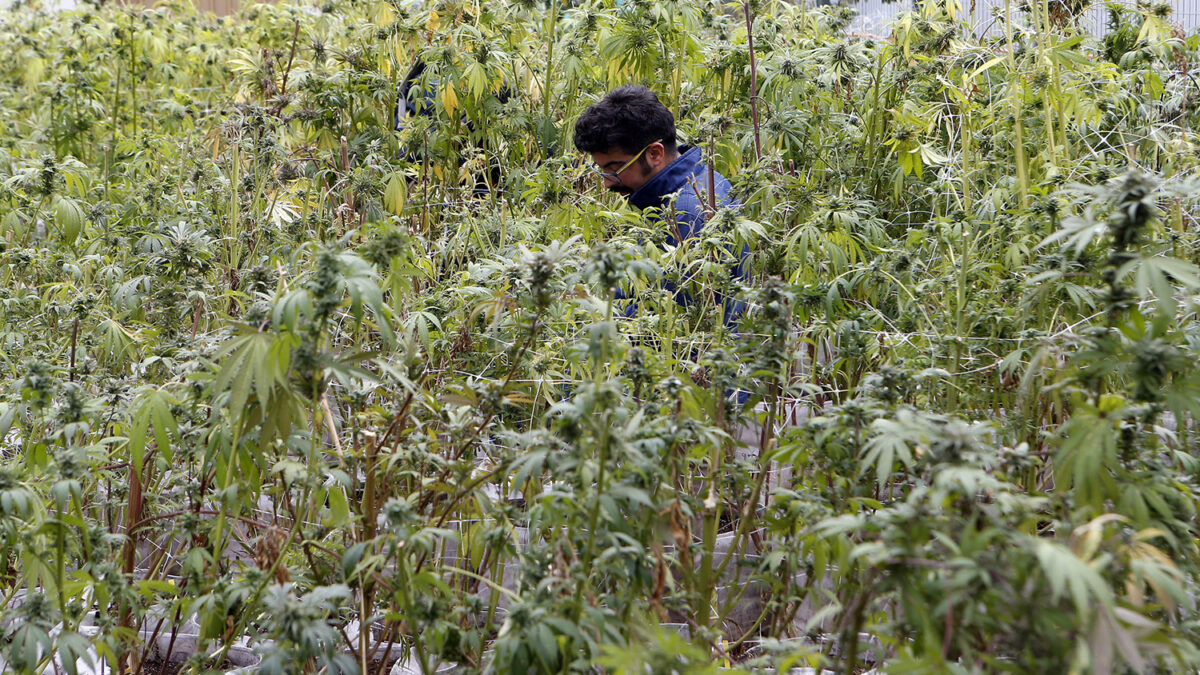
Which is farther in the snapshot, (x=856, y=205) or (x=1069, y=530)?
(x=856, y=205)

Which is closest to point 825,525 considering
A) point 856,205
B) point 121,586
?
point 121,586

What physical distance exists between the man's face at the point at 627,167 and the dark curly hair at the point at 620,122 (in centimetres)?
3

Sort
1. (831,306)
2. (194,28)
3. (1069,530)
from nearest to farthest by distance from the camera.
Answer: (1069,530) → (831,306) → (194,28)

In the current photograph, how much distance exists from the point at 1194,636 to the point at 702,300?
45.8 inches

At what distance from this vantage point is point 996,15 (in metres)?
2.57

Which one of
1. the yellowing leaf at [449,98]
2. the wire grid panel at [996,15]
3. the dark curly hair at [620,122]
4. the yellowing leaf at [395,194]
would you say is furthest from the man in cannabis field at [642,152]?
the wire grid panel at [996,15]

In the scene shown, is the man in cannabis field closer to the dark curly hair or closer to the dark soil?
the dark curly hair

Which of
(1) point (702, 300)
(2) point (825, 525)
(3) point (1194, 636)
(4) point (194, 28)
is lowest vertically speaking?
(3) point (1194, 636)

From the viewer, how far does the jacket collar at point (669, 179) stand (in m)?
2.80

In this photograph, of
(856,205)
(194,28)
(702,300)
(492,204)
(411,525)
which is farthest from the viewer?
(194,28)

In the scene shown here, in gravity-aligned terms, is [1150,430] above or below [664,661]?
above

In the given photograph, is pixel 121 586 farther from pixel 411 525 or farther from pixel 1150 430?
pixel 1150 430

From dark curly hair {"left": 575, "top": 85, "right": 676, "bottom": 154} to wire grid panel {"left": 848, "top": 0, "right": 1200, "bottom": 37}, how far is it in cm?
85

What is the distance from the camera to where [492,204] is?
2.73 metres
